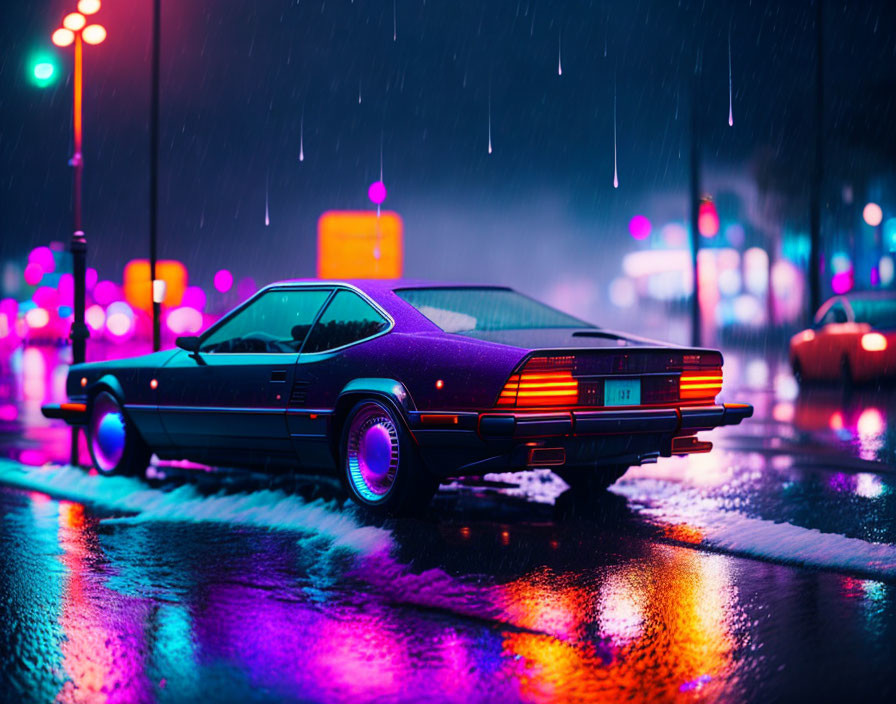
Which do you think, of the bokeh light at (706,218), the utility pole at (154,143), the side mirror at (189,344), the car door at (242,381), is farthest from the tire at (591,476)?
the bokeh light at (706,218)

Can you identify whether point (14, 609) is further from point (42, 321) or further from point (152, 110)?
point (42, 321)

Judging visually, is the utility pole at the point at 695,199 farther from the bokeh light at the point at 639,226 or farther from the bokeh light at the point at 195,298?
the bokeh light at the point at 195,298

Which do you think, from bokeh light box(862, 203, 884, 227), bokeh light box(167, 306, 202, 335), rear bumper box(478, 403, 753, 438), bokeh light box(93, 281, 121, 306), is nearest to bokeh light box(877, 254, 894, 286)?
bokeh light box(862, 203, 884, 227)

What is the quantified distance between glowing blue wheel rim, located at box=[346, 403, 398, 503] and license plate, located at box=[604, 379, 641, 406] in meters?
1.23

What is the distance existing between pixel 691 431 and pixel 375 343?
1969 mm

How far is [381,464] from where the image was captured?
6.73 metres

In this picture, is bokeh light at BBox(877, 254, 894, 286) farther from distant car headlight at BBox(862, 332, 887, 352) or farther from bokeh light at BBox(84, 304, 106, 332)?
bokeh light at BBox(84, 304, 106, 332)

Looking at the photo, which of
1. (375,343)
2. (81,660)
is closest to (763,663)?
(81,660)

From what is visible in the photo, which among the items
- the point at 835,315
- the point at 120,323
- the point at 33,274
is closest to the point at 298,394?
the point at 835,315

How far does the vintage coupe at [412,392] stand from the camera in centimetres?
624

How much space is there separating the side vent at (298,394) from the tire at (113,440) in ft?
6.21

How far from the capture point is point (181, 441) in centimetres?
805

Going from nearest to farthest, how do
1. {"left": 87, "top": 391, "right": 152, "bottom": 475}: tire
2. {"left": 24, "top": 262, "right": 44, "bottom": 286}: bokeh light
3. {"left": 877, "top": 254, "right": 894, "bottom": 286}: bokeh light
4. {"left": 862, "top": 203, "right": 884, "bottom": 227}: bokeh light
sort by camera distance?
{"left": 87, "top": 391, "right": 152, "bottom": 475}: tire, {"left": 862, "top": 203, "right": 884, "bottom": 227}: bokeh light, {"left": 877, "top": 254, "right": 894, "bottom": 286}: bokeh light, {"left": 24, "top": 262, "right": 44, "bottom": 286}: bokeh light

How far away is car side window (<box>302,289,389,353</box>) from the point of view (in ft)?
23.1
